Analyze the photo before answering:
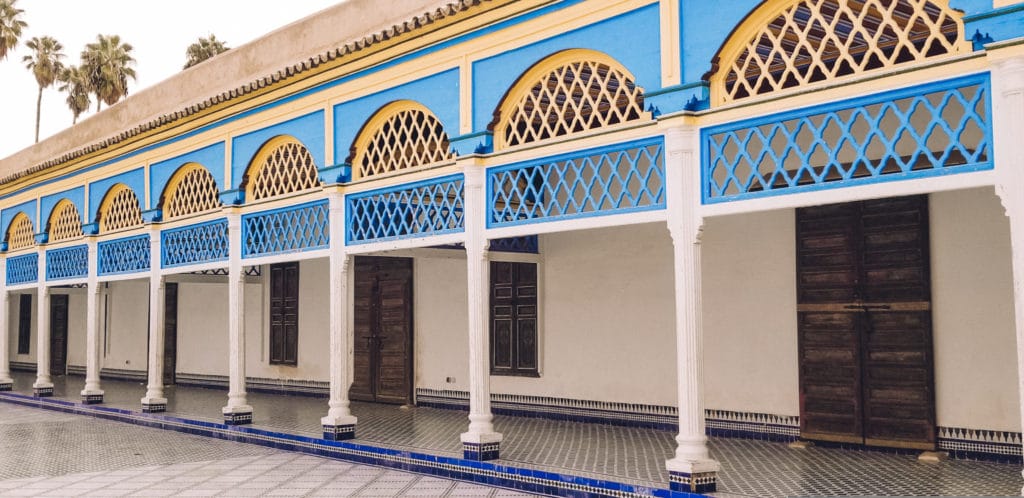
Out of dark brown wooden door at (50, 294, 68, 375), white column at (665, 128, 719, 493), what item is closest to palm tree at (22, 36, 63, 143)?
dark brown wooden door at (50, 294, 68, 375)

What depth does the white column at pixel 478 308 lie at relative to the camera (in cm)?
661

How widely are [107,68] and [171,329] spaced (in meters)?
19.0

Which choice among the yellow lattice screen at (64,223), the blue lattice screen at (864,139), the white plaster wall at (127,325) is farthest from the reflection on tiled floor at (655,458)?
the white plaster wall at (127,325)

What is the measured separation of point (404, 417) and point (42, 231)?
7.00 m

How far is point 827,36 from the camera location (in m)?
4.64

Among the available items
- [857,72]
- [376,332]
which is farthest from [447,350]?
[857,72]

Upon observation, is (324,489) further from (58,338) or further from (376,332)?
(58,338)

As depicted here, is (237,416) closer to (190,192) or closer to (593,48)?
(190,192)

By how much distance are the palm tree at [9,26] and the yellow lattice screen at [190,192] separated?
23233mm

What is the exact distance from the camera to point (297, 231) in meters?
8.59

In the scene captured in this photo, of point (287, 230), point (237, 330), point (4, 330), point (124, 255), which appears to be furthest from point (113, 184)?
point (4, 330)

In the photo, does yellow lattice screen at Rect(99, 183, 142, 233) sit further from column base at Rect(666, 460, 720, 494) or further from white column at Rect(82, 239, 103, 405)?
column base at Rect(666, 460, 720, 494)

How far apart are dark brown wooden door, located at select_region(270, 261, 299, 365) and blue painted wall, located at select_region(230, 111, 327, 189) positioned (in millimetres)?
3531

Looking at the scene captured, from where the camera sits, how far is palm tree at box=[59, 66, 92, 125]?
3048 cm
